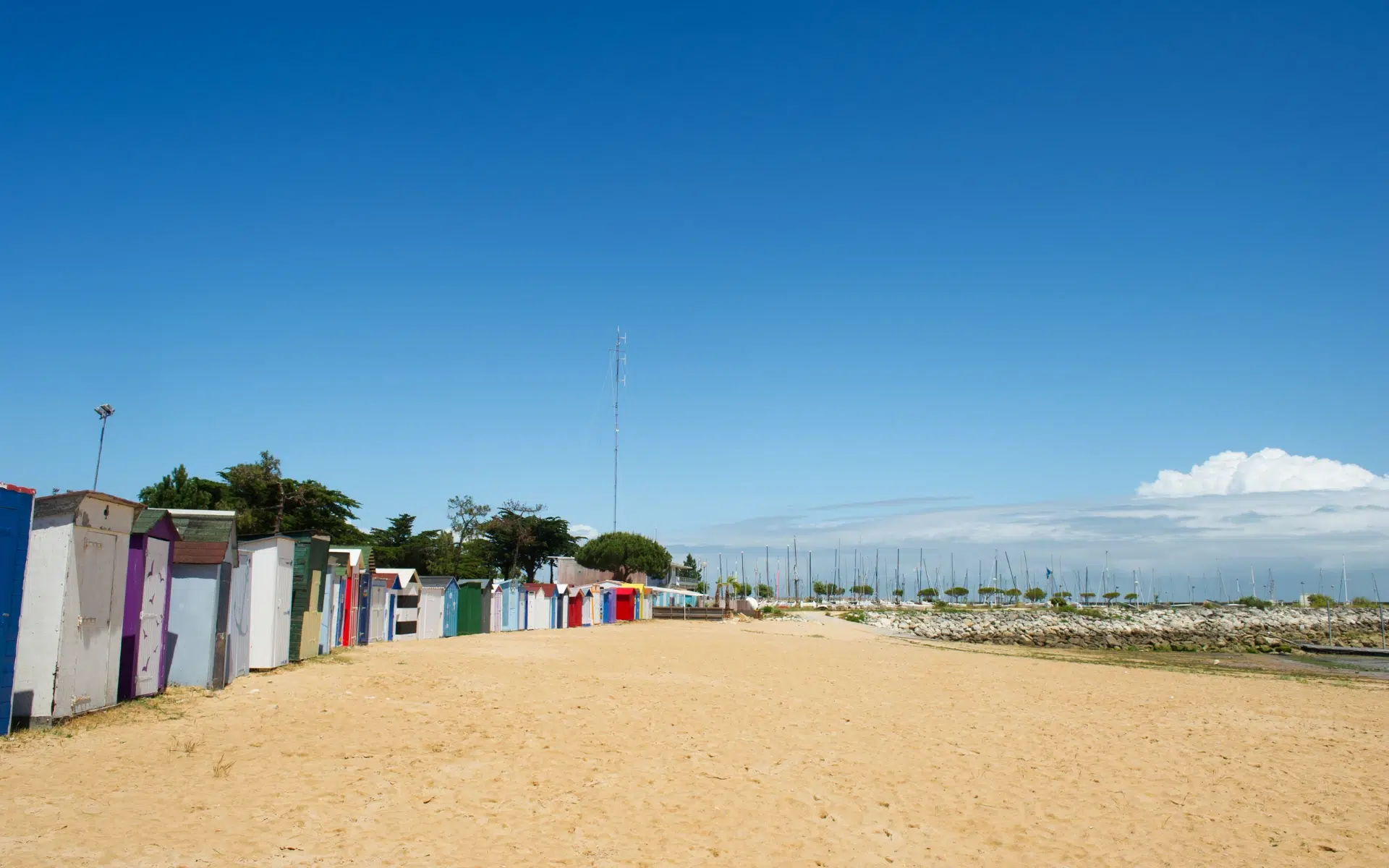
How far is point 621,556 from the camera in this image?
9456cm

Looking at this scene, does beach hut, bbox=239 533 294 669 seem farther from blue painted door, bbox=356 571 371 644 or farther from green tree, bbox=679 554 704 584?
green tree, bbox=679 554 704 584

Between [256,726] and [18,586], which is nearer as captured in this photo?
[18,586]

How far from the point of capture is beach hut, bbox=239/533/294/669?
1827 centimetres

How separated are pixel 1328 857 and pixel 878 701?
9.81 m

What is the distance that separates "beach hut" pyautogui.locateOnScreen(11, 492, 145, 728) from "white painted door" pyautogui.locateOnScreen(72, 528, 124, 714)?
0.4 inches

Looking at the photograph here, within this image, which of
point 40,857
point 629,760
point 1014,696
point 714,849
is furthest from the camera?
point 1014,696

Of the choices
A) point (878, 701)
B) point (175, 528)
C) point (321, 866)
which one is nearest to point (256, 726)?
point (175, 528)

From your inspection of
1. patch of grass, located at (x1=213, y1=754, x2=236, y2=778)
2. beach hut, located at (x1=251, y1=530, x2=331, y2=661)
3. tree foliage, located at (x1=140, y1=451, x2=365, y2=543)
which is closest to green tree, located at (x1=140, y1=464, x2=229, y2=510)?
tree foliage, located at (x1=140, y1=451, x2=365, y2=543)

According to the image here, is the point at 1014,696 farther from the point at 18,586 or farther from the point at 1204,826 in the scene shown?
the point at 18,586

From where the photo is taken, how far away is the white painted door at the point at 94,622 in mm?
11648

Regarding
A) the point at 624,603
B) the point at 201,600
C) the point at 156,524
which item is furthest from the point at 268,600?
the point at 624,603

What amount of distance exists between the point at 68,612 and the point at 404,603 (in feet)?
71.6

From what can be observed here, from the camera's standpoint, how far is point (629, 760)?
11.6 meters

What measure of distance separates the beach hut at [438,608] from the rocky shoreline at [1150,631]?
115 ft
